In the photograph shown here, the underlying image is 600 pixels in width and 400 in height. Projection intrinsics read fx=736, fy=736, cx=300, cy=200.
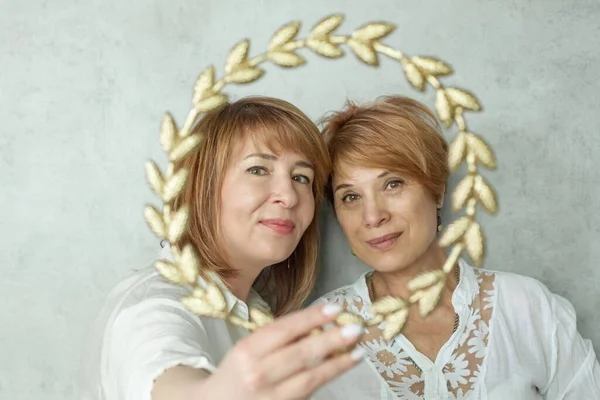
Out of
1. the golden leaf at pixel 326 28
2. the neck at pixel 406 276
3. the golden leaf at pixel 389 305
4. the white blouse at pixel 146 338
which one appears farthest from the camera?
the neck at pixel 406 276

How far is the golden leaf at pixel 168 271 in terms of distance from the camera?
2.79 ft

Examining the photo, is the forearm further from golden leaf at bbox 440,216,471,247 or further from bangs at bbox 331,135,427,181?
bangs at bbox 331,135,427,181

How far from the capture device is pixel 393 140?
3.53ft

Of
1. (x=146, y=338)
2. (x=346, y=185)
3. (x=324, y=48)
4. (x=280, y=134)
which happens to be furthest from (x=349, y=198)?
(x=146, y=338)

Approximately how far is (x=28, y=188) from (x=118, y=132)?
19 cm

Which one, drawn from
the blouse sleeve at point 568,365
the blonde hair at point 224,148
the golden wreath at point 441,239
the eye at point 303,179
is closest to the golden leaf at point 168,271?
the golden wreath at point 441,239

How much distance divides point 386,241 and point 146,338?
419mm

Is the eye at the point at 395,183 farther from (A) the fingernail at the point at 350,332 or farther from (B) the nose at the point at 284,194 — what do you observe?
(A) the fingernail at the point at 350,332

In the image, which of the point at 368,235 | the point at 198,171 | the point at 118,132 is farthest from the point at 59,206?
the point at 368,235

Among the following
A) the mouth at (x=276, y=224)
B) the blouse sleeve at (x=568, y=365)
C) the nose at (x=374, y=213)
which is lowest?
the blouse sleeve at (x=568, y=365)

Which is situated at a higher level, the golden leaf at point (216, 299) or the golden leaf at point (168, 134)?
the golden leaf at point (168, 134)

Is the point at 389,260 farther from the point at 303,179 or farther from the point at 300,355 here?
the point at 300,355

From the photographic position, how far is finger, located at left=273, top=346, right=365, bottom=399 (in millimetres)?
608

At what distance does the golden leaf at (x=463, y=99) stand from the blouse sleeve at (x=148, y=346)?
40cm
